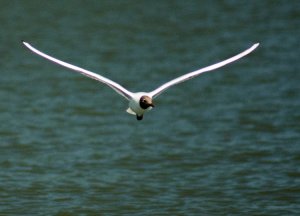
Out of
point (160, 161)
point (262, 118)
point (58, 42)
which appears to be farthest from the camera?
point (58, 42)

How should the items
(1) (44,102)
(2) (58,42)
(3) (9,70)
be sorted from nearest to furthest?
(1) (44,102) < (3) (9,70) < (2) (58,42)

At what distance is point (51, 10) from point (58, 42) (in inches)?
176

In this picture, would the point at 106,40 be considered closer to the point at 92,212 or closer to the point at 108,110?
the point at 108,110

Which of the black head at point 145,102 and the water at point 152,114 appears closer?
the black head at point 145,102

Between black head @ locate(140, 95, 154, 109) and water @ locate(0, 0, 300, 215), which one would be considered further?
water @ locate(0, 0, 300, 215)

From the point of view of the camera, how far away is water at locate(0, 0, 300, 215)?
19094 mm

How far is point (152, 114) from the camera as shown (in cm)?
2470

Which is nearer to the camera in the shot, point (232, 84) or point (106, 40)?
point (232, 84)

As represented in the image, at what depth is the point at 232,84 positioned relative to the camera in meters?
27.1

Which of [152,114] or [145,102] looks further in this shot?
[152,114]

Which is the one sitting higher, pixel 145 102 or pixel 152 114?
pixel 152 114

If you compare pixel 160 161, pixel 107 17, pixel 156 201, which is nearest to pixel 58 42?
pixel 107 17

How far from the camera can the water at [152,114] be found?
19.1 meters


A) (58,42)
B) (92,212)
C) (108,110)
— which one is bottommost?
(92,212)
